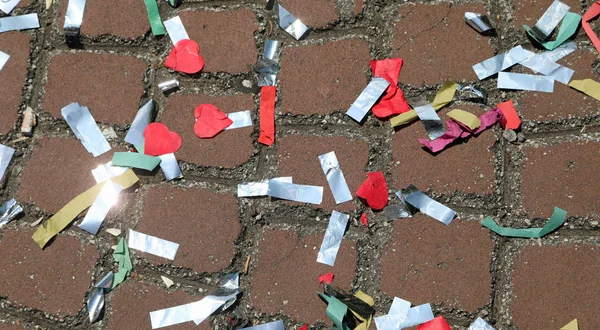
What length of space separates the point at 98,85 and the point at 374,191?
1272 millimetres

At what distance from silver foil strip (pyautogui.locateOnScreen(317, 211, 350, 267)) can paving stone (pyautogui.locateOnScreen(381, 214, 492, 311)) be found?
187mm

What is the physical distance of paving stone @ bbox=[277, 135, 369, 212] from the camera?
7.97 feet

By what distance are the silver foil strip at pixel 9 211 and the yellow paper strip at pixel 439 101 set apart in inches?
63.7

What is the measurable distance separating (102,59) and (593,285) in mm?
2202

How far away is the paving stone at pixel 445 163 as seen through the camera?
2.37 meters

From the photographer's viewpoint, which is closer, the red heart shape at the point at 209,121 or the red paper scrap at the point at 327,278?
the red paper scrap at the point at 327,278

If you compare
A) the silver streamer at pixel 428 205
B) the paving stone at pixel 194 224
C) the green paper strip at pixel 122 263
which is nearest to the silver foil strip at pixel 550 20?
the silver streamer at pixel 428 205

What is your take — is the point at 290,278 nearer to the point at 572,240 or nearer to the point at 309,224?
the point at 309,224

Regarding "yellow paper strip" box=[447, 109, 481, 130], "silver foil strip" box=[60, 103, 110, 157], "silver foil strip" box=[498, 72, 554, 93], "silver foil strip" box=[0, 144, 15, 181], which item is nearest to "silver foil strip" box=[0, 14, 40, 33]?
"silver foil strip" box=[60, 103, 110, 157]

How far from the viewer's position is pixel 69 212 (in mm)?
2514

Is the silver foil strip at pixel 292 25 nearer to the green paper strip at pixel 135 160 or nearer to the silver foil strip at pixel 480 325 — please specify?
the green paper strip at pixel 135 160

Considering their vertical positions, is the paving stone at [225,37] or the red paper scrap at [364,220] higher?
the paving stone at [225,37]

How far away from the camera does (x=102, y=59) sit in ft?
8.62

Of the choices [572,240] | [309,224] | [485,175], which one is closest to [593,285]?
[572,240]
